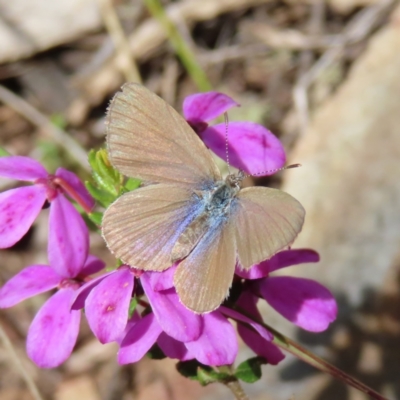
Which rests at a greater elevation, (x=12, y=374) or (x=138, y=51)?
(x=138, y=51)

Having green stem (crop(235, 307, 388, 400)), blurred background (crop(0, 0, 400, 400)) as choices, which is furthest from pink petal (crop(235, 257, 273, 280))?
blurred background (crop(0, 0, 400, 400))

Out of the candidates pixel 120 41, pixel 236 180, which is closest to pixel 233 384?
pixel 236 180

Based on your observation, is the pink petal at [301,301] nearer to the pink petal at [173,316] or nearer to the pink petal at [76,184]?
the pink petal at [173,316]

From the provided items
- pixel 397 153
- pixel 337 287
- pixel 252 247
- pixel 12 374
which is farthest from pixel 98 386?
pixel 252 247

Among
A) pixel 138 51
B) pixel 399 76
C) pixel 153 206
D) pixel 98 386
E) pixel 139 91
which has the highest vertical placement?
pixel 139 91

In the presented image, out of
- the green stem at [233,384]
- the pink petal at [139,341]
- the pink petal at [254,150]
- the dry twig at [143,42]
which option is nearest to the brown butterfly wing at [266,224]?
the pink petal at [254,150]

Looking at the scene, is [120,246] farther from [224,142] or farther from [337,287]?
[337,287]

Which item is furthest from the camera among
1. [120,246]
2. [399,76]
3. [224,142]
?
[399,76]
